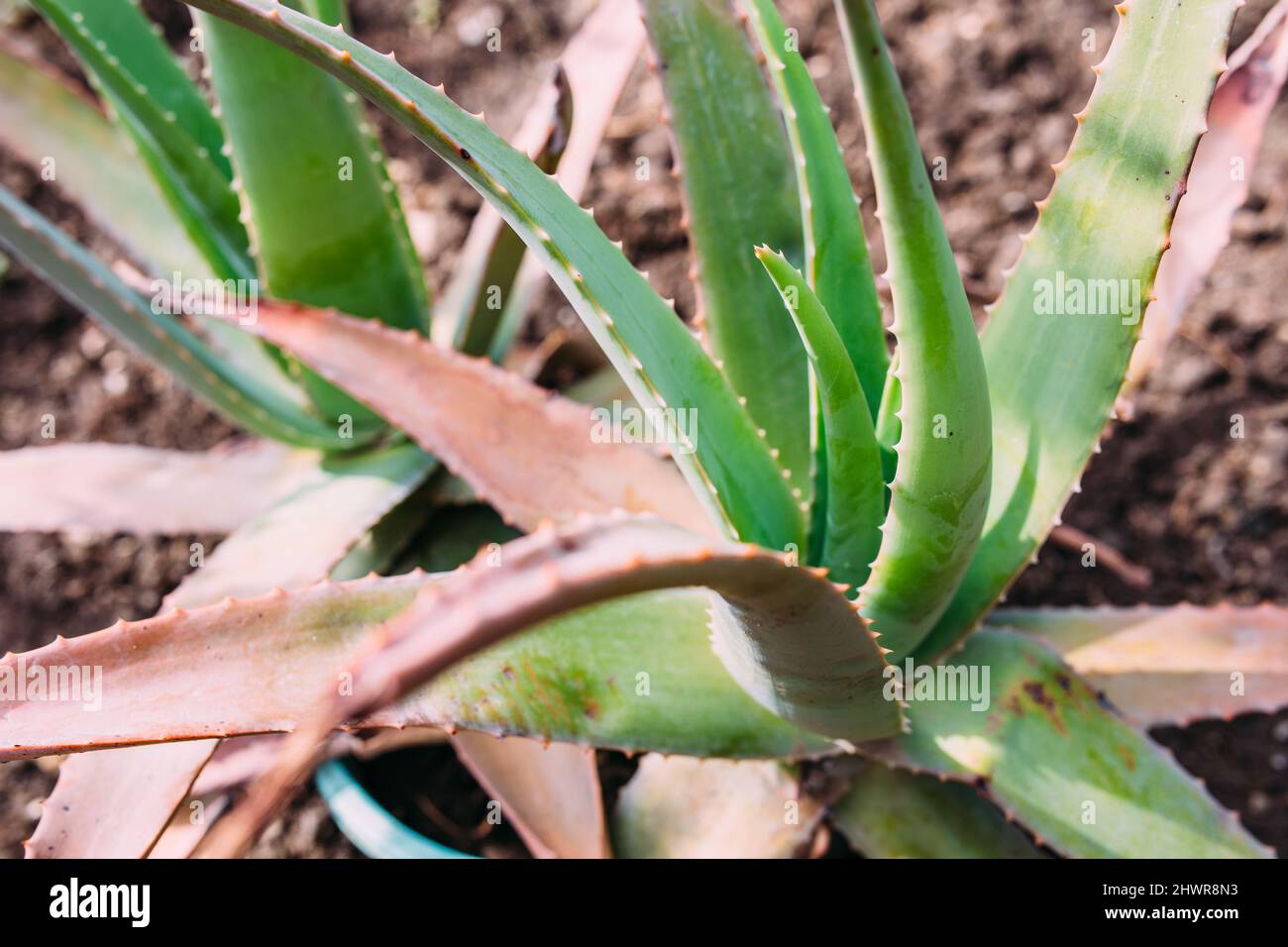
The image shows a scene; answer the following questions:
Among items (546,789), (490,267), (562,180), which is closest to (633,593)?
(546,789)

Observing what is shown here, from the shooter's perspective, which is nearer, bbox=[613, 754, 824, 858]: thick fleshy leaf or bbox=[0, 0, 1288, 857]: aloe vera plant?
bbox=[0, 0, 1288, 857]: aloe vera plant

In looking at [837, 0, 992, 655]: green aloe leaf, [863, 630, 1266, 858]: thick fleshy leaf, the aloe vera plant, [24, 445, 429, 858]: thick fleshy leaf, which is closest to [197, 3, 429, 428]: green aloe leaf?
the aloe vera plant

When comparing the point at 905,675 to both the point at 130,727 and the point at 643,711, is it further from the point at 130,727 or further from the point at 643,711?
the point at 130,727

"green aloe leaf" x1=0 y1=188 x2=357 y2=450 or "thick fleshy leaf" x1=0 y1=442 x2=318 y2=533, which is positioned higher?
"green aloe leaf" x1=0 y1=188 x2=357 y2=450

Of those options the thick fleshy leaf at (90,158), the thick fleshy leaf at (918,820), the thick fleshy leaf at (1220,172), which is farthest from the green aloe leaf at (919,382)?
the thick fleshy leaf at (90,158)

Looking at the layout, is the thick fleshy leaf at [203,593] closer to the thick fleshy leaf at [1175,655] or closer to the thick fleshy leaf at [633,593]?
the thick fleshy leaf at [633,593]

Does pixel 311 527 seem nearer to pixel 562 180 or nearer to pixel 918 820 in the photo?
pixel 562 180

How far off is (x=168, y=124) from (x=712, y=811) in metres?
0.87

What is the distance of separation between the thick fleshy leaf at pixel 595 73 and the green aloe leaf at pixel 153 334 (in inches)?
11.1

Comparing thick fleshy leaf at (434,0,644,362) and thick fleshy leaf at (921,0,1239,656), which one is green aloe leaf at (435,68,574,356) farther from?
thick fleshy leaf at (921,0,1239,656)

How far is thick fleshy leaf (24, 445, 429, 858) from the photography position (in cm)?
86

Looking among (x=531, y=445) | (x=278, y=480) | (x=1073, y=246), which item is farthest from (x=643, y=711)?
(x=278, y=480)

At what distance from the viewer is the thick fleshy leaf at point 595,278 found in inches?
24.3

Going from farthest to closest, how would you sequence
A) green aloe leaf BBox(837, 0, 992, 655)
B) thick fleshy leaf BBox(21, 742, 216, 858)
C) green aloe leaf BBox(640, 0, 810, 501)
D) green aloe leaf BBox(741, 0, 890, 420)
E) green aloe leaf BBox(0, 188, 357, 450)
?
green aloe leaf BBox(0, 188, 357, 450)
green aloe leaf BBox(640, 0, 810, 501)
thick fleshy leaf BBox(21, 742, 216, 858)
green aloe leaf BBox(741, 0, 890, 420)
green aloe leaf BBox(837, 0, 992, 655)
